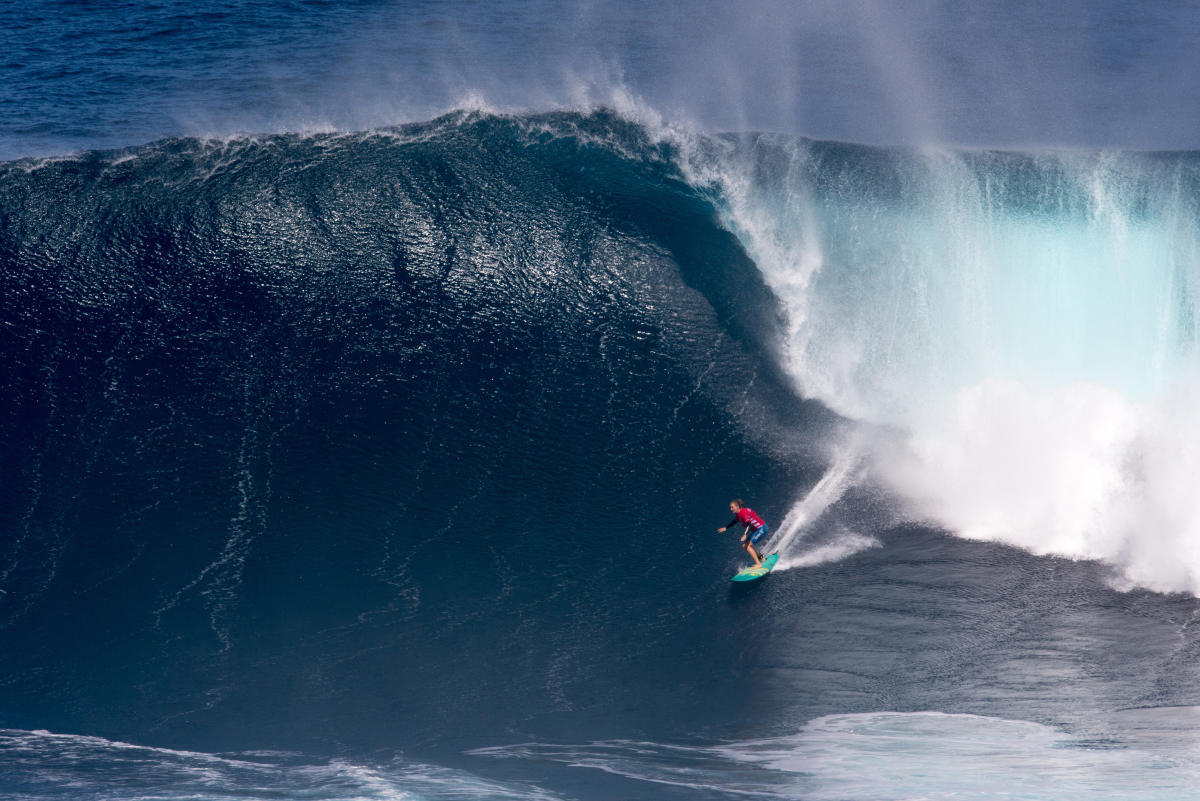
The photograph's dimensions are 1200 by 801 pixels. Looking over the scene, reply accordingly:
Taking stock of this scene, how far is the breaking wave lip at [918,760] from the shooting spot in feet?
37.4

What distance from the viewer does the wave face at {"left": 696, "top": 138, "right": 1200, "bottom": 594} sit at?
15.9 meters

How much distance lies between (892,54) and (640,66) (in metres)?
6.63

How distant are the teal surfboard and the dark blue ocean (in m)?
0.21

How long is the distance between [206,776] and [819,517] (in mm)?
9016

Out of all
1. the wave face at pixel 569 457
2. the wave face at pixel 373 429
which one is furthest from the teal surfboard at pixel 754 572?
the wave face at pixel 373 429

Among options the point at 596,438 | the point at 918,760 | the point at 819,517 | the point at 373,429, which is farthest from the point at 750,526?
the point at 373,429

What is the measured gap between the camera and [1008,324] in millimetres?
18344

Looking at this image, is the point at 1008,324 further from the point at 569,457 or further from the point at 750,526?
the point at 569,457

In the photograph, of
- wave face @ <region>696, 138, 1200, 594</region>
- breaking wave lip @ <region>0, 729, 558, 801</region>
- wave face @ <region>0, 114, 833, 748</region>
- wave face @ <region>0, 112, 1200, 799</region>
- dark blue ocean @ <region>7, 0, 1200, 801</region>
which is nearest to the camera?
breaking wave lip @ <region>0, 729, 558, 801</region>

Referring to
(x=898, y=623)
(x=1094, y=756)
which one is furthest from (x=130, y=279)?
(x=1094, y=756)

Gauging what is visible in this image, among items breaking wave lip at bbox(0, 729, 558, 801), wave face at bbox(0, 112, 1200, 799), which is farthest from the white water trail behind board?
breaking wave lip at bbox(0, 729, 558, 801)

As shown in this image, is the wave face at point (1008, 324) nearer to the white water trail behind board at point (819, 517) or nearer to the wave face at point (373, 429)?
the white water trail behind board at point (819, 517)

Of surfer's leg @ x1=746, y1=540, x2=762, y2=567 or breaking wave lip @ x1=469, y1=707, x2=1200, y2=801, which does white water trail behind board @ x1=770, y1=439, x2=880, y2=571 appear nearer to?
surfer's leg @ x1=746, y1=540, x2=762, y2=567

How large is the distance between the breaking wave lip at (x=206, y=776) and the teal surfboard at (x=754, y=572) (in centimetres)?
440
